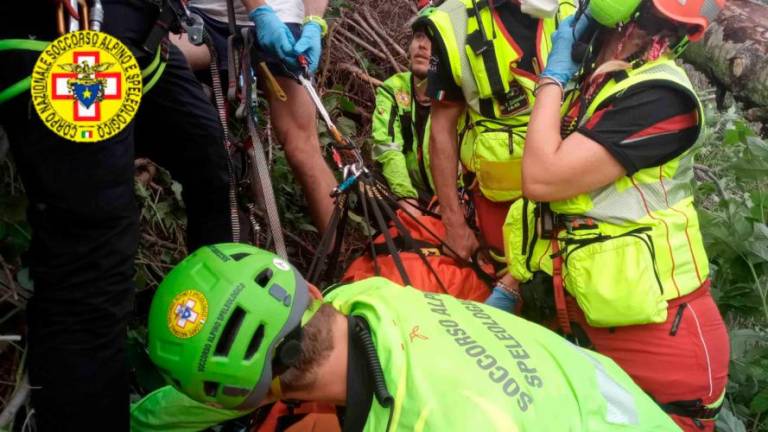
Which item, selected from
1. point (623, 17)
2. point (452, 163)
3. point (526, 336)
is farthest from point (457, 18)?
point (526, 336)

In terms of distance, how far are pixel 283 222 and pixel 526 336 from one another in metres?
2.06

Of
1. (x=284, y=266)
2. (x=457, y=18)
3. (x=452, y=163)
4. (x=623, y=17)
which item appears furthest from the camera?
(x=452, y=163)

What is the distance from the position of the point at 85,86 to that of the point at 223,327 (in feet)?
2.18

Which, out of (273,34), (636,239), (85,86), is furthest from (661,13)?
(85,86)

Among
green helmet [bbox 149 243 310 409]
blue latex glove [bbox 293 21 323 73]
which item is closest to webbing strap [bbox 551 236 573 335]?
green helmet [bbox 149 243 310 409]

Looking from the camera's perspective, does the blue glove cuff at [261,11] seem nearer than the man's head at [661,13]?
No

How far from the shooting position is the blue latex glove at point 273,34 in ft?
9.15

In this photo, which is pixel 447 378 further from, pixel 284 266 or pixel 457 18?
pixel 457 18

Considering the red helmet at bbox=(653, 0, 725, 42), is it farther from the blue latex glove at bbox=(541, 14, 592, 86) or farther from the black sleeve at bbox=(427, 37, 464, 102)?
the black sleeve at bbox=(427, 37, 464, 102)

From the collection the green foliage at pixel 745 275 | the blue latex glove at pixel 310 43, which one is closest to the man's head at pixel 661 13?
the green foliage at pixel 745 275

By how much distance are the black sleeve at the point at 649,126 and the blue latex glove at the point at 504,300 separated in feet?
2.71

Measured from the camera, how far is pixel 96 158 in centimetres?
167

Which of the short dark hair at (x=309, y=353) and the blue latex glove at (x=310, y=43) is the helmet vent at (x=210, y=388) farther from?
the blue latex glove at (x=310, y=43)

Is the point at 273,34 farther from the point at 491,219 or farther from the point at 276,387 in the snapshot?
the point at 276,387
